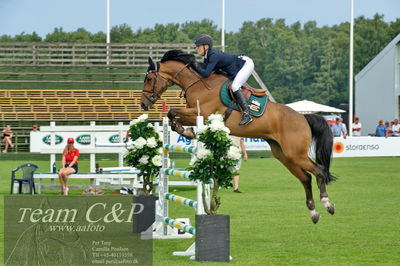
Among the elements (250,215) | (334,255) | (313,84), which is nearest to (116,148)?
(250,215)

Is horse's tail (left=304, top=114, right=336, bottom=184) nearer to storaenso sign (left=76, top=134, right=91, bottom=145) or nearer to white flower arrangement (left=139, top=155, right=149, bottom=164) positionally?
white flower arrangement (left=139, top=155, right=149, bottom=164)

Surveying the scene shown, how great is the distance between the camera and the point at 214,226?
7.80 metres

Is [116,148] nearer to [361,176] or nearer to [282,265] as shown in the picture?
[361,176]

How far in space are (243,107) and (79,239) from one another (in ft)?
9.41

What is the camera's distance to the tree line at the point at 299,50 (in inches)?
3465

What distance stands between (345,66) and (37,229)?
87.4m

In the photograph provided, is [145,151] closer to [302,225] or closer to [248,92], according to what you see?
[248,92]

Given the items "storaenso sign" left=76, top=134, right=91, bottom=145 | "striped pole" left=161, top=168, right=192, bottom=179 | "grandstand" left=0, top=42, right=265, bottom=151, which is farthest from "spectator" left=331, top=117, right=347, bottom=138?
"striped pole" left=161, top=168, right=192, bottom=179

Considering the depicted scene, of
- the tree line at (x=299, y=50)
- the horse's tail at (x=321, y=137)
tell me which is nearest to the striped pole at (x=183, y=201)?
the horse's tail at (x=321, y=137)

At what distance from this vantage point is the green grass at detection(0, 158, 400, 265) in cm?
827

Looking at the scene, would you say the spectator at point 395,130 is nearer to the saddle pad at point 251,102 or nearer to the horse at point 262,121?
the horse at point 262,121

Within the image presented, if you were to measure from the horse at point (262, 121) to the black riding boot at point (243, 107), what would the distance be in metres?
0.08

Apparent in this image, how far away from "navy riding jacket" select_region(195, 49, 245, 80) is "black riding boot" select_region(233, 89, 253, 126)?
331 mm

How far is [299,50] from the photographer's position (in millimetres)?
99625
